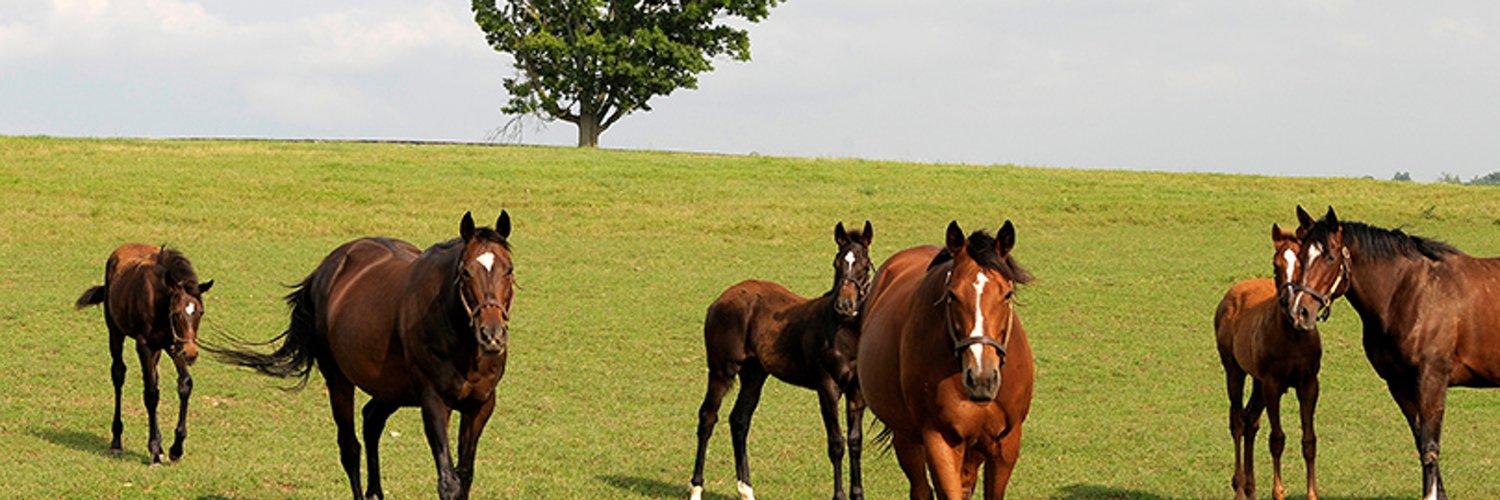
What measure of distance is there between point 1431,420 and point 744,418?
4.65 m

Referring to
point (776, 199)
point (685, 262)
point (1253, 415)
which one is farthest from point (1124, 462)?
point (776, 199)

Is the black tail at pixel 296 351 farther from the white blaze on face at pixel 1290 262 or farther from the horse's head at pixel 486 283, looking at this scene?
the white blaze on face at pixel 1290 262

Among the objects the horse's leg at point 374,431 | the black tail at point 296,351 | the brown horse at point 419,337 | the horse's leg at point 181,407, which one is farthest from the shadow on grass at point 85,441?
the horse's leg at point 374,431

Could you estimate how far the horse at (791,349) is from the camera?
10492 millimetres

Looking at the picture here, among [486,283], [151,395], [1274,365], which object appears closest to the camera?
[486,283]

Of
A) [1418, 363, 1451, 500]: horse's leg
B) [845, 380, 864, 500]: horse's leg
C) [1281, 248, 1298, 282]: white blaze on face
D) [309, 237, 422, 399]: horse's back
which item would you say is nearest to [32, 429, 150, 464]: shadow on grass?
[309, 237, 422, 399]: horse's back

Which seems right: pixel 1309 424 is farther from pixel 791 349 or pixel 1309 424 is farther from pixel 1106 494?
pixel 791 349

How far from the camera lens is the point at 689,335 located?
763 inches

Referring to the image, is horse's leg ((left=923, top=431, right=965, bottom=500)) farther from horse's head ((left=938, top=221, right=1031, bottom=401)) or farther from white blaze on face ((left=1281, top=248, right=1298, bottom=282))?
white blaze on face ((left=1281, top=248, right=1298, bottom=282))

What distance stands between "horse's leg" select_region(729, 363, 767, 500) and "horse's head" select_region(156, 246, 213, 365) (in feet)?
14.7

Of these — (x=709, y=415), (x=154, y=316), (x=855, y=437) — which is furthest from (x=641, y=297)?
(x=855, y=437)

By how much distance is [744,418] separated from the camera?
35.5 feet

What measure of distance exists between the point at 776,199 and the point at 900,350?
27.7 metres

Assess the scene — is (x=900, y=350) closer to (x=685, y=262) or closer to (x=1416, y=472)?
(x=1416, y=472)
